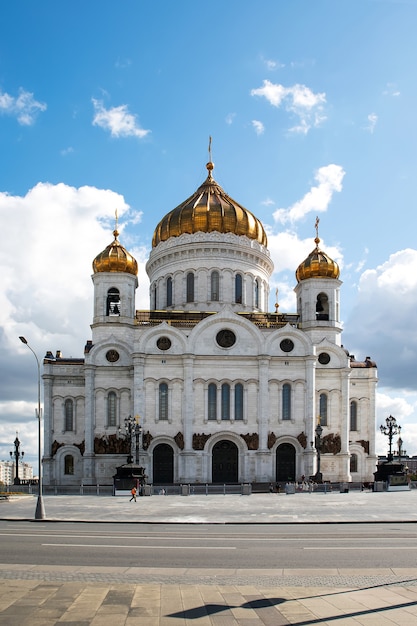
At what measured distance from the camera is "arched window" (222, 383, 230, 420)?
52594mm

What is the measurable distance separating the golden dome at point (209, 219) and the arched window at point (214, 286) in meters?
3.77

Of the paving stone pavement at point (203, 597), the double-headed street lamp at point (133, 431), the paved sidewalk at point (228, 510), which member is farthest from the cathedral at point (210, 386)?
the paving stone pavement at point (203, 597)

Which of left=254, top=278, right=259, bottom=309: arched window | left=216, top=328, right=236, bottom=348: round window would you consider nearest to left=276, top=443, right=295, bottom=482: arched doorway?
left=216, top=328, right=236, bottom=348: round window

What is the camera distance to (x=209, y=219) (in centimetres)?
5881

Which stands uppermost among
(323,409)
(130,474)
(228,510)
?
(323,409)

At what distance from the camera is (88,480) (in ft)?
170

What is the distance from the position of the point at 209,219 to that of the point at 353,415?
20.4m

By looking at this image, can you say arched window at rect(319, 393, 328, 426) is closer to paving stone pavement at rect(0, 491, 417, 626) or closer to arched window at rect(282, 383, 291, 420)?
arched window at rect(282, 383, 291, 420)

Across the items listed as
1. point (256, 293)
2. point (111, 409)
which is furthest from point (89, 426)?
point (256, 293)

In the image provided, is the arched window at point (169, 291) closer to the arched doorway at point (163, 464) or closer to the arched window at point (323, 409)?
the arched doorway at point (163, 464)

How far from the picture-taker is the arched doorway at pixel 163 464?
5159 cm

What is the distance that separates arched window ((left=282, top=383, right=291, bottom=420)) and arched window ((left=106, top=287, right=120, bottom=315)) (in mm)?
14832

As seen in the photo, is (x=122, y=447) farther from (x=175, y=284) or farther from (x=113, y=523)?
(x=113, y=523)

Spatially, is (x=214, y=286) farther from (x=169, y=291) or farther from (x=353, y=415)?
(x=353, y=415)
